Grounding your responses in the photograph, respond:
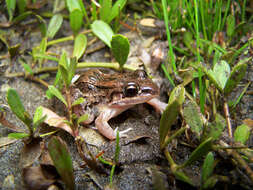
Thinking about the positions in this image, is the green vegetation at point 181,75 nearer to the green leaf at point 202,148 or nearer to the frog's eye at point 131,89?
the green leaf at point 202,148

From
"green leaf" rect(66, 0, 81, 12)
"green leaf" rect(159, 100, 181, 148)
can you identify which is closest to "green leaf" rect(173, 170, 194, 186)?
"green leaf" rect(159, 100, 181, 148)

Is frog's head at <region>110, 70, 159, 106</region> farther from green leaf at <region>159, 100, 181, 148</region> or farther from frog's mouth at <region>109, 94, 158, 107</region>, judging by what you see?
green leaf at <region>159, 100, 181, 148</region>

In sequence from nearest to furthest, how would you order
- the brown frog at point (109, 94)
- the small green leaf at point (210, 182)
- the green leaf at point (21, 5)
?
the small green leaf at point (210, 182) < the brown frog at point (109, 94) < the green leaf at point (21, 5)

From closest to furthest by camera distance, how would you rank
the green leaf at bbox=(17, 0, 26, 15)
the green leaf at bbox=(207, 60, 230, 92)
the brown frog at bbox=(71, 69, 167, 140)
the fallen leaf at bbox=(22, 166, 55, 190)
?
1. the fallen leaf at bbox=(22, 166, 55, 190)
2. the green leaf at bbox=(207, 60, 230, 92)
3. the brown frog at bbox=(71, 69, 167, 140)
4. the green leaf at bbox=(17, 0, 26, 15)

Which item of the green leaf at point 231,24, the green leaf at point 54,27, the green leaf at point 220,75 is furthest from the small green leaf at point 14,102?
the green leaf at point 231,24

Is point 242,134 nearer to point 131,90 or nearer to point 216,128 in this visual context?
point 216,128
